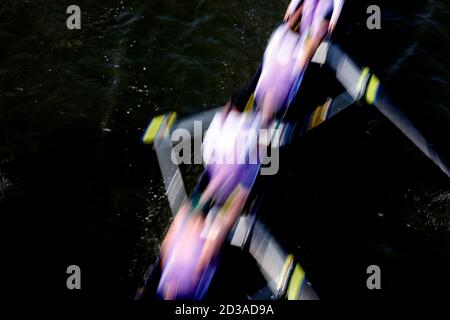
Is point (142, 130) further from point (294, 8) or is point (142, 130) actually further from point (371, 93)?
point (371, 93)

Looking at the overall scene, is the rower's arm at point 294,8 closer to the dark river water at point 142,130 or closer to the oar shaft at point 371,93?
the dark river water at point 142,130

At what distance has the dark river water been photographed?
6148 millimetres

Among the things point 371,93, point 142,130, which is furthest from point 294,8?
point 142,130

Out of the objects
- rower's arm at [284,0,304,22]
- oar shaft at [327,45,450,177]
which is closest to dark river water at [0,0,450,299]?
oar shaft at [327,45,450,177]

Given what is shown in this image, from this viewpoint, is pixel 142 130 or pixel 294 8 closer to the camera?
pixel 142 130

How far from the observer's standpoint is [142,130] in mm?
7555

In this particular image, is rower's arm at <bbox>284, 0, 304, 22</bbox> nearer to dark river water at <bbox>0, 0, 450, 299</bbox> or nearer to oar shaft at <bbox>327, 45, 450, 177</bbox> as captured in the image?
dark river water at <bbox>0, 0, 450, 299</bbox>

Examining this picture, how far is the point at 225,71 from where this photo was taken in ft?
27.9

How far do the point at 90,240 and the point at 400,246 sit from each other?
15.4 ft

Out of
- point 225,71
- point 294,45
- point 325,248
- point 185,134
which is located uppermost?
point 294,45
